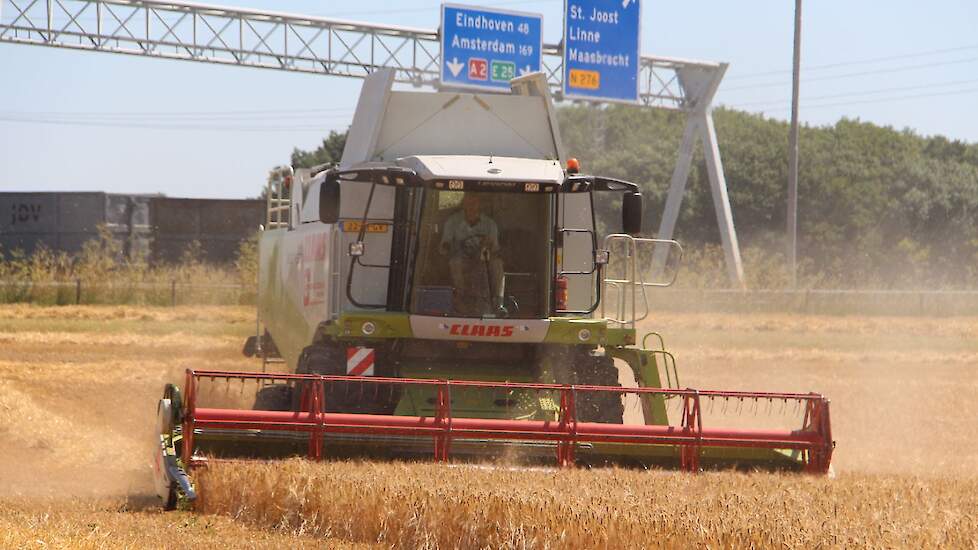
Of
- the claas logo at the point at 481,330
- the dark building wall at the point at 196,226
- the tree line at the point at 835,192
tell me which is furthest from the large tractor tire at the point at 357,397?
the tree line at the point at 835,192

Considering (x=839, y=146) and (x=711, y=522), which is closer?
(x=711, y=522)

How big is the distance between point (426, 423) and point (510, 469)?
88cm

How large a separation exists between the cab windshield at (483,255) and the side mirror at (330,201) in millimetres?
890

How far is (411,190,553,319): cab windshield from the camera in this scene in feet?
36.2

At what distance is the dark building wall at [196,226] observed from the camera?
37.4 metres

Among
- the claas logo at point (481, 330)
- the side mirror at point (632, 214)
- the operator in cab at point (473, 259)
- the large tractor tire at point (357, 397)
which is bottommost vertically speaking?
the large tractor tire at point (357, 397)

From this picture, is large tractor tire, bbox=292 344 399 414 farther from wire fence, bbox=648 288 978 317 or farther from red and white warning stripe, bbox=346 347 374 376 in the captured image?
wire fence, bbox=648 288 978 317

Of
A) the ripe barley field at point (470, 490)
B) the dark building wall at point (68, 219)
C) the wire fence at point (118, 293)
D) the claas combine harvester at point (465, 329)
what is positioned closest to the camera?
the ripe barley field at point (470, 490)

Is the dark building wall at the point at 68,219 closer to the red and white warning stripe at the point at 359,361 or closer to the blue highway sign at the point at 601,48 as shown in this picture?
the blue highway sign at the point at 601,48

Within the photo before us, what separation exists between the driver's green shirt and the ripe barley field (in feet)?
8.36

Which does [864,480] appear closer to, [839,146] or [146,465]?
[146,465]

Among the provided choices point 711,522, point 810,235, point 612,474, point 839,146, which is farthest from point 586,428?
point 839,146

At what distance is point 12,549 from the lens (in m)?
6.51

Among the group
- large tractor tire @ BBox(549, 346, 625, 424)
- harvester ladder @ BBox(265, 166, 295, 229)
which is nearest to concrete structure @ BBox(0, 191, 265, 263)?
harvester ladder @ BBox(265, 166, 295, 229)
